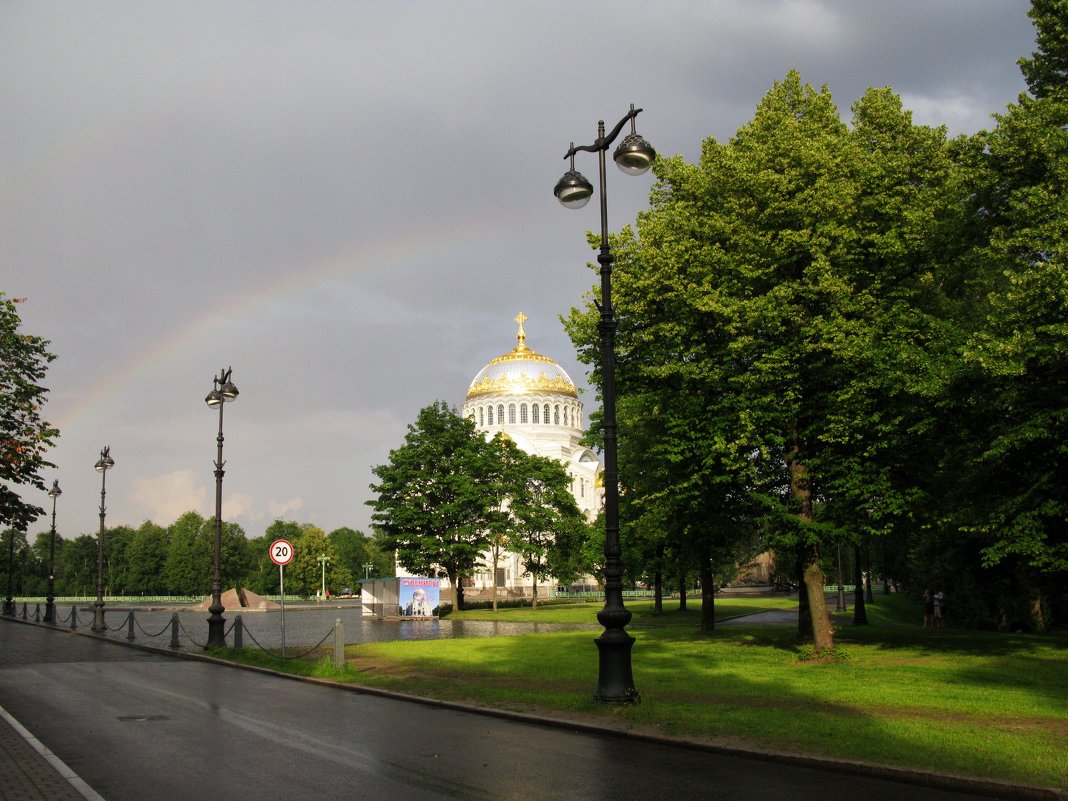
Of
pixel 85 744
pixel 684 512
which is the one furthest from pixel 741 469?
pixel 85 744

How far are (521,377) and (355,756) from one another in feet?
313

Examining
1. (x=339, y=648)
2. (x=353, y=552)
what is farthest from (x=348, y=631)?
(x=353, y=552)

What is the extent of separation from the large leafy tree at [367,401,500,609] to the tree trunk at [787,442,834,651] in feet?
103

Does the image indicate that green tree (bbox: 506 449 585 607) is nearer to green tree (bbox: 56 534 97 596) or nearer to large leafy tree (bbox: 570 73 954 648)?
large leafy tree (bbox: 570 73 954 648)

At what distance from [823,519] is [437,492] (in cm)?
3539

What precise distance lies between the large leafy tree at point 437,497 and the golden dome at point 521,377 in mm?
49054

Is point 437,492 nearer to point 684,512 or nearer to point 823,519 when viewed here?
point 684,512

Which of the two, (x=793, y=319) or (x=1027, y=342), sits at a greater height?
(x=793, y=319)

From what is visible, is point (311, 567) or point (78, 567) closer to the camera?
point (311, 567)

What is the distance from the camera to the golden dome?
10500 cm

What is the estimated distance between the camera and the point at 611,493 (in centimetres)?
1382

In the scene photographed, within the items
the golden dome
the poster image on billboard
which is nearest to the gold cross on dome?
the golden dome

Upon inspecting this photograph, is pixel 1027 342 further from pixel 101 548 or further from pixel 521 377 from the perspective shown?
pixel 521 377

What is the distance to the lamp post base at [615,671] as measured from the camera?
516 inches
